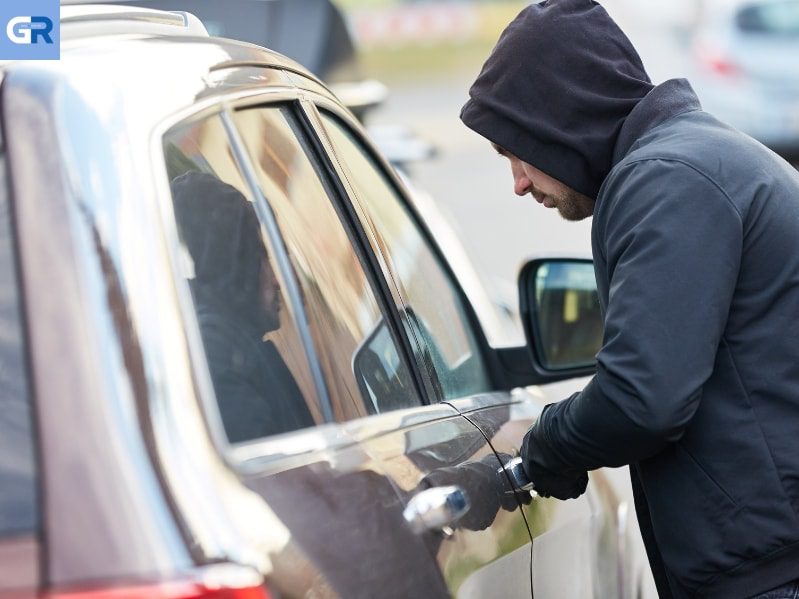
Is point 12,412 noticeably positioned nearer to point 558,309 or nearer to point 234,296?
point 234,296

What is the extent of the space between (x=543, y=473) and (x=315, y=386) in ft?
2.08

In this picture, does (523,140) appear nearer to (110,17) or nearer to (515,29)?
(515,29)

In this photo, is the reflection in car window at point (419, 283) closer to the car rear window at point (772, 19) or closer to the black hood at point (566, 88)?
the black hood at point (566, 88)

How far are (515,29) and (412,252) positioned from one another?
71 centimetres

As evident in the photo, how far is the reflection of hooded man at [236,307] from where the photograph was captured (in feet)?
6.64

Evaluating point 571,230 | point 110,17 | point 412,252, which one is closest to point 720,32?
point 571,230

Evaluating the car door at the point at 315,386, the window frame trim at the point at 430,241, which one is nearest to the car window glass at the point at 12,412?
the car door at the point at 315,386

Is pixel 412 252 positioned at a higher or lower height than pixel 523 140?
lower

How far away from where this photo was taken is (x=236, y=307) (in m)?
2.16

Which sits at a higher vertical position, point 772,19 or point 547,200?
point 547,200

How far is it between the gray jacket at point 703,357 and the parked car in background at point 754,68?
40.5 feet

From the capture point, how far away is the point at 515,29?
280 cm

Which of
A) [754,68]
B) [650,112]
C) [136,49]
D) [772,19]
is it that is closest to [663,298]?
[650,112]

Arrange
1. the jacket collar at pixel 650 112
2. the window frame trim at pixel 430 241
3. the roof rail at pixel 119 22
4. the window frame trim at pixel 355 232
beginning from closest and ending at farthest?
the roof rail at pixel 119 22 < the jacket collar at pixel 650 112 < the window frame trim at pixel 355 232 < the window frame trim at pixel 430 241
